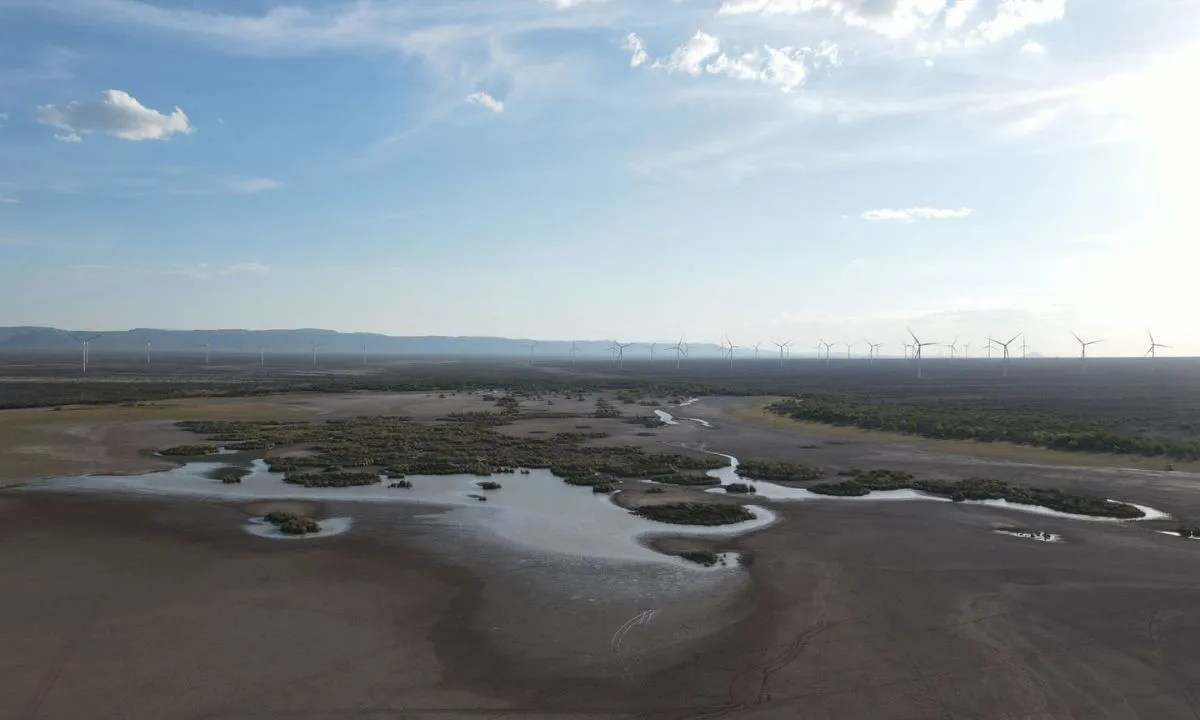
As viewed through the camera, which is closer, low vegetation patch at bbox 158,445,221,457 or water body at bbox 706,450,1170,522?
water body at bbox 706,450,1170,522

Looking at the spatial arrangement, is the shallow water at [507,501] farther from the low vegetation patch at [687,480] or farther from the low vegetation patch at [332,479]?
the low vegetation patch at [687,480]

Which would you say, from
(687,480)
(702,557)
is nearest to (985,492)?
(687,480)

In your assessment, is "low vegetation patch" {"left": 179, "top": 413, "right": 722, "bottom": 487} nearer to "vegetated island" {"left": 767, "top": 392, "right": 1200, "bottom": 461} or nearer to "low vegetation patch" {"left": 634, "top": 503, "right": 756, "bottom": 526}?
"low vegetation patch" {"left": 634, "top": 503, "right": 756, "bottom": 526}

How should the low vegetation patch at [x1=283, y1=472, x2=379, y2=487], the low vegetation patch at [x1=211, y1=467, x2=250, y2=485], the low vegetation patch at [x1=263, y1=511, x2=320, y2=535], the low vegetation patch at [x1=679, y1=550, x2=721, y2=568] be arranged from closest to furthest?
the low vegetation patch at [x1=679, y1=550, x2=721, y2=568] < the low vegetation patch at [x1=263, y1=511, x2=320, y2=535] < the low vegetation patch at [x1=283, y1=472, x2=379, y2=487] < the low vegetation patch at [x1=211, y1=467, x2=250, y2=485]

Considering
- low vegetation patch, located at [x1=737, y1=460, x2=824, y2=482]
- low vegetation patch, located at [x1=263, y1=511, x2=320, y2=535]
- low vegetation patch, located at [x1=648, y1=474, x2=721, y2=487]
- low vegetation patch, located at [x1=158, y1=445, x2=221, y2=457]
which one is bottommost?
low vegetation patch, located at [x1=158, y1=445, x2=221, y2=457]

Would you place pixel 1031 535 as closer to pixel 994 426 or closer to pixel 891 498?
pixel 891 498

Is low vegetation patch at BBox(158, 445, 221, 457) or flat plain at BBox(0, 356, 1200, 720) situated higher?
flat plain at BBox(0, 356, 1200, 720)

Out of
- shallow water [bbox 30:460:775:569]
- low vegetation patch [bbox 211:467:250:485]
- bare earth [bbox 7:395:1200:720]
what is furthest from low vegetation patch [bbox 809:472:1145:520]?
low vegetation patch [bbox 211:467:250:485]

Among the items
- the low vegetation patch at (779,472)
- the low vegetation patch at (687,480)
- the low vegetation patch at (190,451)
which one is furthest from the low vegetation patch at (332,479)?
the low vegetation patch at (779,472)
